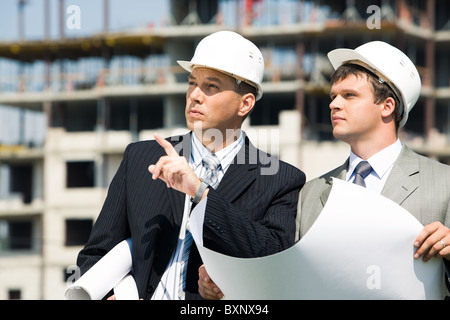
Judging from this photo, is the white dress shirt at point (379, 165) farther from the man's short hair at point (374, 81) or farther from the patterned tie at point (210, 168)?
the patterned tie at point (210, 168)

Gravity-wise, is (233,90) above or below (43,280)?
above

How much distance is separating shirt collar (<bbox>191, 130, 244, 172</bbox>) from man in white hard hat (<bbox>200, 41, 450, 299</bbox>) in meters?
0.49

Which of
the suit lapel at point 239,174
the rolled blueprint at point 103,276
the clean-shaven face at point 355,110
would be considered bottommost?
the rolled blueprint at point 103,276

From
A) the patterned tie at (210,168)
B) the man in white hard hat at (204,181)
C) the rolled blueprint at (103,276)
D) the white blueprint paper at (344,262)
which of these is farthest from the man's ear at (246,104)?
the white blueprint paper at (344,262)

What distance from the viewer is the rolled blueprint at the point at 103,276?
483 cm

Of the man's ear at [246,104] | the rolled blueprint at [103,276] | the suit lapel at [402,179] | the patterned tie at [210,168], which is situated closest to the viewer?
the rolled blueprint at [103,276]

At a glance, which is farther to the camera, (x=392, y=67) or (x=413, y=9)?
(x=413, y=9)

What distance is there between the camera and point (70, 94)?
55.3 meters

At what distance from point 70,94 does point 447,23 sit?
24.2 m

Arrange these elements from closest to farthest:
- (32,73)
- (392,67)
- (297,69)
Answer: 1. (392,67)
2. (297,69)
3. (32,73)

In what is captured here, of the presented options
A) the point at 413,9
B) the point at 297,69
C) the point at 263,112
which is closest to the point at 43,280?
the point at 263,112

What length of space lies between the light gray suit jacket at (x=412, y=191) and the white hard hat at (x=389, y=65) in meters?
0.36

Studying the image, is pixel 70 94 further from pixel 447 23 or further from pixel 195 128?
pixel 195 128
